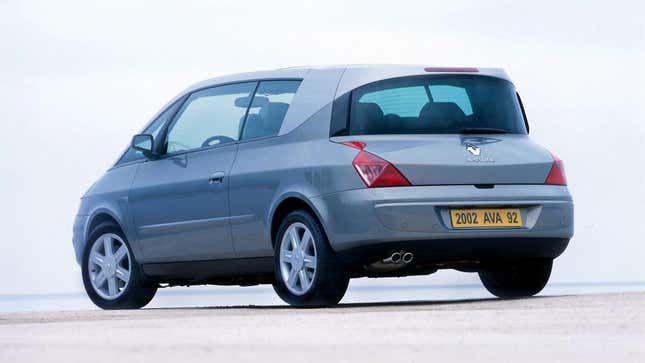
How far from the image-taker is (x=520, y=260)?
11.1 m

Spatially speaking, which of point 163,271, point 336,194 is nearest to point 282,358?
point 336,194

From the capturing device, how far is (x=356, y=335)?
25.2ft

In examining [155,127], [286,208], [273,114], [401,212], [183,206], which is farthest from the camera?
[155,127]

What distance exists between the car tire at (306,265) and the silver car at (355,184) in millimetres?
11

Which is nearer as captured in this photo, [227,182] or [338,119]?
[338,119]

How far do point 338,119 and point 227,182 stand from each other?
1.16 m

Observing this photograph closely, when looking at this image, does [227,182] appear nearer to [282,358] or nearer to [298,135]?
[298,135]

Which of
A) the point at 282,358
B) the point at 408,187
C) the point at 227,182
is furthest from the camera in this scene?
the point at 227,182

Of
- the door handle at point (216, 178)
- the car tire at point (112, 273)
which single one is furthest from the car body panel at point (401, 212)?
the car tire at point (112, 273)

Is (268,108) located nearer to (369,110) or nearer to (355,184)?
(369,110)

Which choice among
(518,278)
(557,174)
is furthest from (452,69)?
(518,278)

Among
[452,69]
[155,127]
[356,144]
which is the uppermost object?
[452,69]

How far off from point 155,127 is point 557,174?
3.46 meters

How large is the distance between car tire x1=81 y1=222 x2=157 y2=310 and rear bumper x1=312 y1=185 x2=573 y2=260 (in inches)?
105
